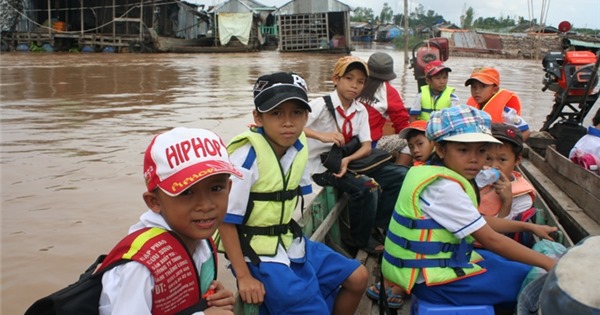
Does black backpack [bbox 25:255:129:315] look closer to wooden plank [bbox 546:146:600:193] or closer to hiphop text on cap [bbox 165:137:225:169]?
hiphop text on cap [bbox 165:137:225:169]

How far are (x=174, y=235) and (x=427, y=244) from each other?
3.55ft

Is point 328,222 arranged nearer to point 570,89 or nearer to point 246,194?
point 246,194

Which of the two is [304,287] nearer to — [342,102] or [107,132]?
[342,102]

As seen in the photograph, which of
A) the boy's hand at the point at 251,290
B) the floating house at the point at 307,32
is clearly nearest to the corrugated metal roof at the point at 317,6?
the floating house at the point at 307,32

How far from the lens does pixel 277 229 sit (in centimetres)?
221

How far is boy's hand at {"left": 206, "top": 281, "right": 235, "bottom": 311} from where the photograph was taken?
161 centimetres

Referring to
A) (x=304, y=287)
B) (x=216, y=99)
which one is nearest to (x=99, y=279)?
(x=304, y=287)

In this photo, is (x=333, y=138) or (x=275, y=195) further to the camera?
(x=333, y=138)

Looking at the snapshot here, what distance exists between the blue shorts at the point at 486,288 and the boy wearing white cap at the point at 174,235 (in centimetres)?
94

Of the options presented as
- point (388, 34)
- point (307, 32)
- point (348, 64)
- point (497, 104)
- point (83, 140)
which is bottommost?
point (83, 140)

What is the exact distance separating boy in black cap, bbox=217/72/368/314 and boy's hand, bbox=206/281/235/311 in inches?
14.6

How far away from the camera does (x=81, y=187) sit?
17.6ft

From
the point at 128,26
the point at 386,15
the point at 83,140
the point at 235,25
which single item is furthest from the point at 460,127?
the point at 386,15

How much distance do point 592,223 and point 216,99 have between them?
934cm
